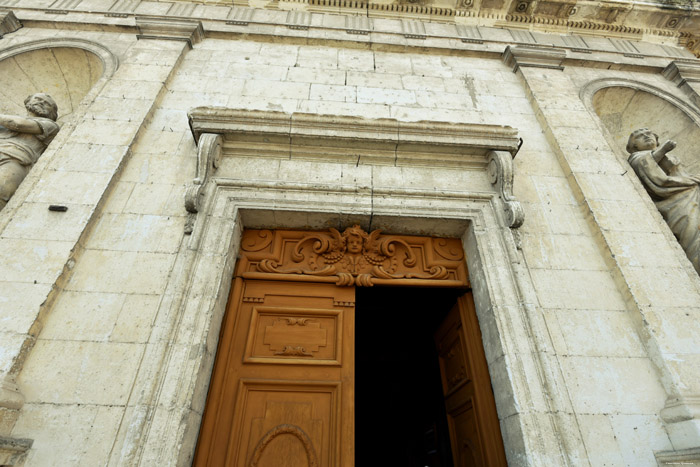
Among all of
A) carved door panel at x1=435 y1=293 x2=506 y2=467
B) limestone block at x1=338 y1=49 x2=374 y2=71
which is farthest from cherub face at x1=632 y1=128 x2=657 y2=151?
limestone block at x1=338 y1=49 x2=374 y2=71

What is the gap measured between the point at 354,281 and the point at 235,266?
1127 millimetres

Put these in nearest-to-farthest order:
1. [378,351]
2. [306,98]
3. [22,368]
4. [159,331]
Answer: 1. [22,368]
2. [159,331]
3. [306,98]
4. [378,351]

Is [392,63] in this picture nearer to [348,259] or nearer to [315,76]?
[315,76]

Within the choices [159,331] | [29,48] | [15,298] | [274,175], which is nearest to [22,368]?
[15,298]

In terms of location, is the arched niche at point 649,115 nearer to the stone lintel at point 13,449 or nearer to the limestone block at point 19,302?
the limestone block at point 19,302

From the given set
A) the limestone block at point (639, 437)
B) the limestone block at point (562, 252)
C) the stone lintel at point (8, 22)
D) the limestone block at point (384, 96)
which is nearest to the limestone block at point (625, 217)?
the limestone block at point (562, 252)

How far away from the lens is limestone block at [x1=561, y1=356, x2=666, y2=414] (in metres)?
2.55

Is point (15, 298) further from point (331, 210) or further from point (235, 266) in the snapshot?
point (331, 210)

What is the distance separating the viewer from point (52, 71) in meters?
5.05

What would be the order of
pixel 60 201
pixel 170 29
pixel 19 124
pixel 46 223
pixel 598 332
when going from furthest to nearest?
pixel 170 29 → pixel 19 124 → pixel 60 201 → pixel 46 223 → pixel 598 332

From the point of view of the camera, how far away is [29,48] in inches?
192

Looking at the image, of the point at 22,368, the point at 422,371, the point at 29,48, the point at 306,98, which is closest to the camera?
the point at 22,368

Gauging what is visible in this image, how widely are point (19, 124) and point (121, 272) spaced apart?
7.55ft

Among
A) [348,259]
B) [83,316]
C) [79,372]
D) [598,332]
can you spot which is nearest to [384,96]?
[348,259]
